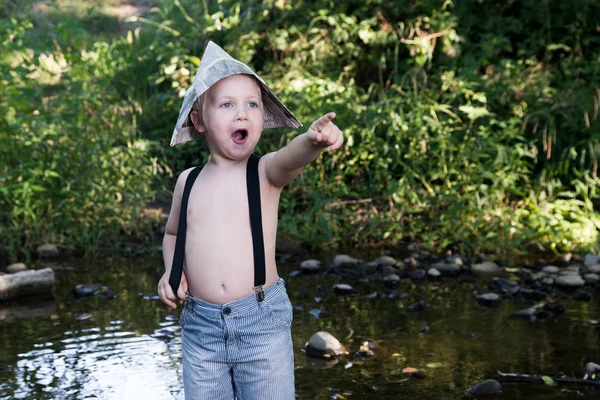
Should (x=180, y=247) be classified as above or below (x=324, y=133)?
below

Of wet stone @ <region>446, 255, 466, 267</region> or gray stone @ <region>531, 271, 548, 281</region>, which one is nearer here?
gray stone @ <region>531, 271, 548, 281</region>

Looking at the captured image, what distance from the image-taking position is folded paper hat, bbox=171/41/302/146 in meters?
2.54

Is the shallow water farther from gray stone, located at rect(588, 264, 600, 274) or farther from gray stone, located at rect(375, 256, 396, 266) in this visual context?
gray stone, located at rect(588, 264, 600, 274)

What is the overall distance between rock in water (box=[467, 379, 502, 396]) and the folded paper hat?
53.0 inches

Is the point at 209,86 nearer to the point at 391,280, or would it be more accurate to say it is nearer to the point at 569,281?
the point at 391,280

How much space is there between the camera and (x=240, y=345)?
2.52m

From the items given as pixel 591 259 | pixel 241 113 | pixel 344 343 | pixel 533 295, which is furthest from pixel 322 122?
pixel 591 259

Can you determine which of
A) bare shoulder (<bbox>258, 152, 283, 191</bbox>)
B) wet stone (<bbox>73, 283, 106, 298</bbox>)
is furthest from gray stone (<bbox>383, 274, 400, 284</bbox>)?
bare shoulder (<bbox>258, 152, 283, 191</bbox>)

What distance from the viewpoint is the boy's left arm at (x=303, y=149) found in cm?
226

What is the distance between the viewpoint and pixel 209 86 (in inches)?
99.0

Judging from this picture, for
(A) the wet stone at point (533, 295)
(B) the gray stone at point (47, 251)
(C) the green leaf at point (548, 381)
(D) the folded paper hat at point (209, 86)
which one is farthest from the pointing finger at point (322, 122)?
(B) the gray stone at point (47, 251)

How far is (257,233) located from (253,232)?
0.01 m

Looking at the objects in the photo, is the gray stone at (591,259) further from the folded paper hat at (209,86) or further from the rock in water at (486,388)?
the folded paper hat at (209,86)

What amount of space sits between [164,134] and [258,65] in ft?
3.61
